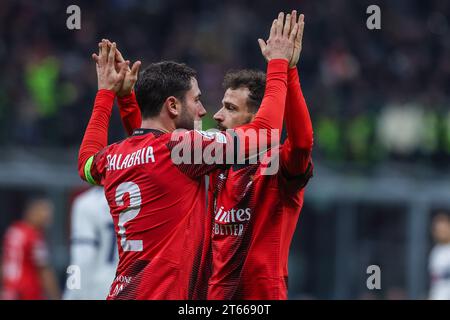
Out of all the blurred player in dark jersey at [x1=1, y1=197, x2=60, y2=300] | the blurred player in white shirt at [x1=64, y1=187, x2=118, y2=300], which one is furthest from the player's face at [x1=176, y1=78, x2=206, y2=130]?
the blurred player in dark jersey at [x1=1, y1=197, x2=60, y2=300]

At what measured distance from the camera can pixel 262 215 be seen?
5363 mm

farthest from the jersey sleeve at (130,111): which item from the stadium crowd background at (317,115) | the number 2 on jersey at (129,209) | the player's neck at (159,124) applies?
the stadium crowd background at (317,115)

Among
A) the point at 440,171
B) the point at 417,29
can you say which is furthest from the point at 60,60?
the point at 417,29

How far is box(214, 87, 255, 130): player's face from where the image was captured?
568 cm

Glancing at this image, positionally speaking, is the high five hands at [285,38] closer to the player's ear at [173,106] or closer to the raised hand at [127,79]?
the player's ear at [173,106]

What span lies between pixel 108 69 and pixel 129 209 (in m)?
0.97

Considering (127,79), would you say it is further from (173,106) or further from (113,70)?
(173,106)

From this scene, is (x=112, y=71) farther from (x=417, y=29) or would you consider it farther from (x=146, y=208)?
(x=417, y=29)

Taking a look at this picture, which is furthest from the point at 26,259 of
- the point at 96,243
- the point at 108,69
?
the point at 108,69

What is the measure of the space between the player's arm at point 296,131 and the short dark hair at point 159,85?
0.57 meters

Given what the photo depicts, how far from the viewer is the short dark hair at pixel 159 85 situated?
17.0 ft

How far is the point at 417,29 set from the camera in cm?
2202

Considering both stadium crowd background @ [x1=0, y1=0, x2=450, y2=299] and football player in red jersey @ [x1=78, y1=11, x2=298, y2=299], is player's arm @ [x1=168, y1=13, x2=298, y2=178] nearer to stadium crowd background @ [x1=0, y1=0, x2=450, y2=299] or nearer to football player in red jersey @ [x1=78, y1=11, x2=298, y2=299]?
football player in red jersey @ [x1=78, y1=11, x2=298, y2=299]

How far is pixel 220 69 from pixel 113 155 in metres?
13.5
